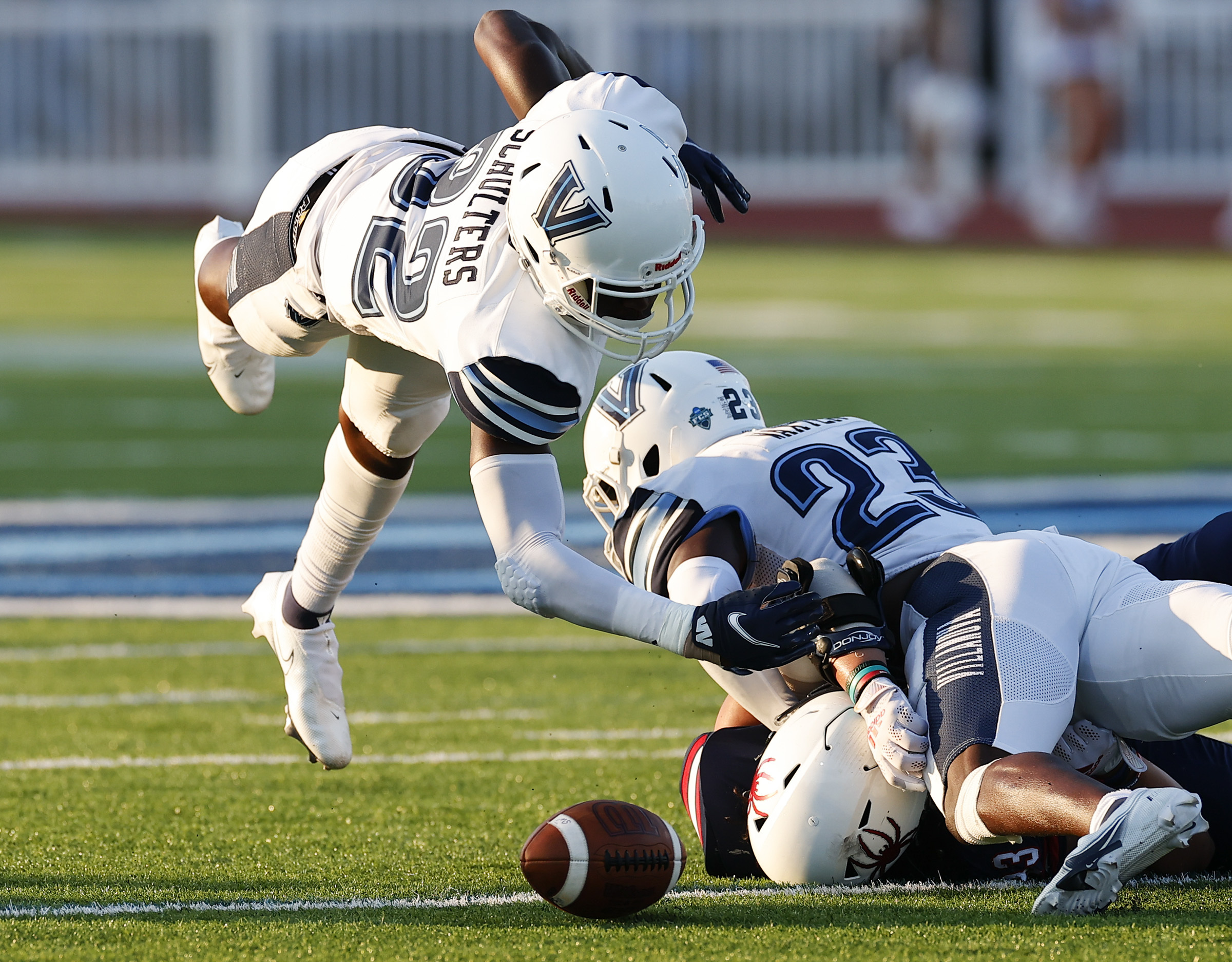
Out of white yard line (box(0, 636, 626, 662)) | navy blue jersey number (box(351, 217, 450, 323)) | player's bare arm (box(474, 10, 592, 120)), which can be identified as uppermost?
player's bare arm (box(474, 10, 592, 120))

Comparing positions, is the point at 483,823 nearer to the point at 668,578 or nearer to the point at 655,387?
the point at 668,578

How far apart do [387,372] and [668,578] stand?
90 cm

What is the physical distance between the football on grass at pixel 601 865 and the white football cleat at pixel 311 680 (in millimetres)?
992

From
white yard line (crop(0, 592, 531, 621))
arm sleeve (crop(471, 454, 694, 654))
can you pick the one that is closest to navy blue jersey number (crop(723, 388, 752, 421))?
arm sleeve (crop(471, 454, 694, 654))

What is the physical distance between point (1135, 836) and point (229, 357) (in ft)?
7.62

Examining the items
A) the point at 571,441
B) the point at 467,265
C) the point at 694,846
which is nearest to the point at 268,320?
the point at 467,265

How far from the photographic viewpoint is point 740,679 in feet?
11.9

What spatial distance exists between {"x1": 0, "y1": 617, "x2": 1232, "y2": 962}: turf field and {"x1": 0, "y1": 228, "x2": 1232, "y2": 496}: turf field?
2.70m

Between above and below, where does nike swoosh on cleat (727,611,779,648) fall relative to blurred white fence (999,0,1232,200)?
above

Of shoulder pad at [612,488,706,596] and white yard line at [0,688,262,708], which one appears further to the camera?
white yard line at [0,688,262,708]

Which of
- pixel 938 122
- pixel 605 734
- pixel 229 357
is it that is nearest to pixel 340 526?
pixel 229 357

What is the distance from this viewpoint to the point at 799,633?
3.20 m

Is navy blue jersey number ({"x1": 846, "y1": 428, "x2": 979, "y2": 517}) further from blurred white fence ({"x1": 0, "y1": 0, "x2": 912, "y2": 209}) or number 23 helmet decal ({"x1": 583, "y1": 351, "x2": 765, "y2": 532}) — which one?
blurred white fence ({"x1": 0, "y1": 0, "x2": 912, "y2": 209})

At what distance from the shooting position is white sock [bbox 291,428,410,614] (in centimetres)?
427
